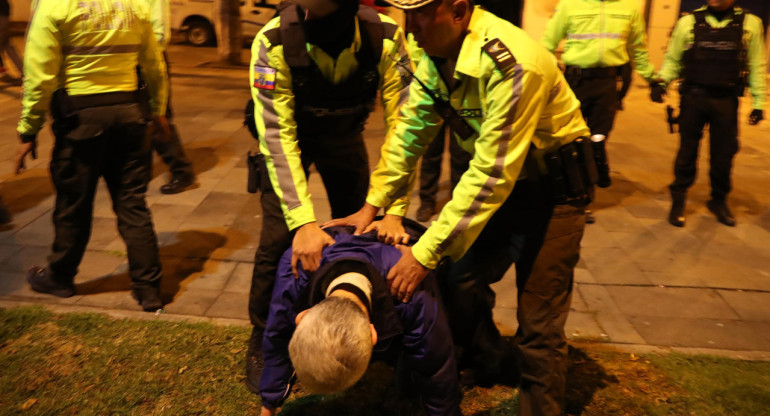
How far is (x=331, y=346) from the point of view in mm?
1823

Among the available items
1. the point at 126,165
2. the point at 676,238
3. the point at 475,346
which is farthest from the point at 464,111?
the point at 676,238

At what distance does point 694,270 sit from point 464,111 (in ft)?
9.56

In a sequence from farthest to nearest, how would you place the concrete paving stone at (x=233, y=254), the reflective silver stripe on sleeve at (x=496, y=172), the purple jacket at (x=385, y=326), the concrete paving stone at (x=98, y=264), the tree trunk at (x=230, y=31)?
the tree trunk at (x=230, y=31) → the concrete paving stone at (x=233, y=254) → the concrete paving stone at (x=98, y=264) → the purple jacket at (x=385, y=326) → the reflective silver stripe on sleeve at (x=496, y=172)

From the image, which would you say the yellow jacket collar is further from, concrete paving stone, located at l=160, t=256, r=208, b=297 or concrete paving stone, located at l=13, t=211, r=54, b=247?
concrete paving stone, located at l=13, t=211, r=54, b=247

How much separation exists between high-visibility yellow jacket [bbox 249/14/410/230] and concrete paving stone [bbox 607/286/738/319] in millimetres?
1945

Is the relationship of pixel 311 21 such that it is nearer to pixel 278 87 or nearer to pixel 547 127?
pixel 278 87

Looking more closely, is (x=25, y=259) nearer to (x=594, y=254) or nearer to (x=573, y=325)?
(x=573, y=325)

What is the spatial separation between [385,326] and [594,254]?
290cm

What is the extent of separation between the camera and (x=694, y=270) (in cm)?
439

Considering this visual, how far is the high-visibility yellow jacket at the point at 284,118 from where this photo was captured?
2.68 metres

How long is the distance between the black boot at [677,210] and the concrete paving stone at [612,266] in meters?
0.86

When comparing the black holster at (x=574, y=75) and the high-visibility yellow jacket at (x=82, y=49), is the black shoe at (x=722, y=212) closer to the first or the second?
the black holster at (x=574, y=75)

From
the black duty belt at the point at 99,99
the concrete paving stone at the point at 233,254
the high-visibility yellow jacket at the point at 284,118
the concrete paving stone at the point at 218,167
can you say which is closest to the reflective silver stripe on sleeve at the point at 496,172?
the high-visibility yellow jacket at the point at 284,118

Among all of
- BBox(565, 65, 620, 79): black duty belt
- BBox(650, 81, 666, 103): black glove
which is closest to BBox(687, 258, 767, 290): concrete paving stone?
BBox(650, 81, 666, 103): black glove
